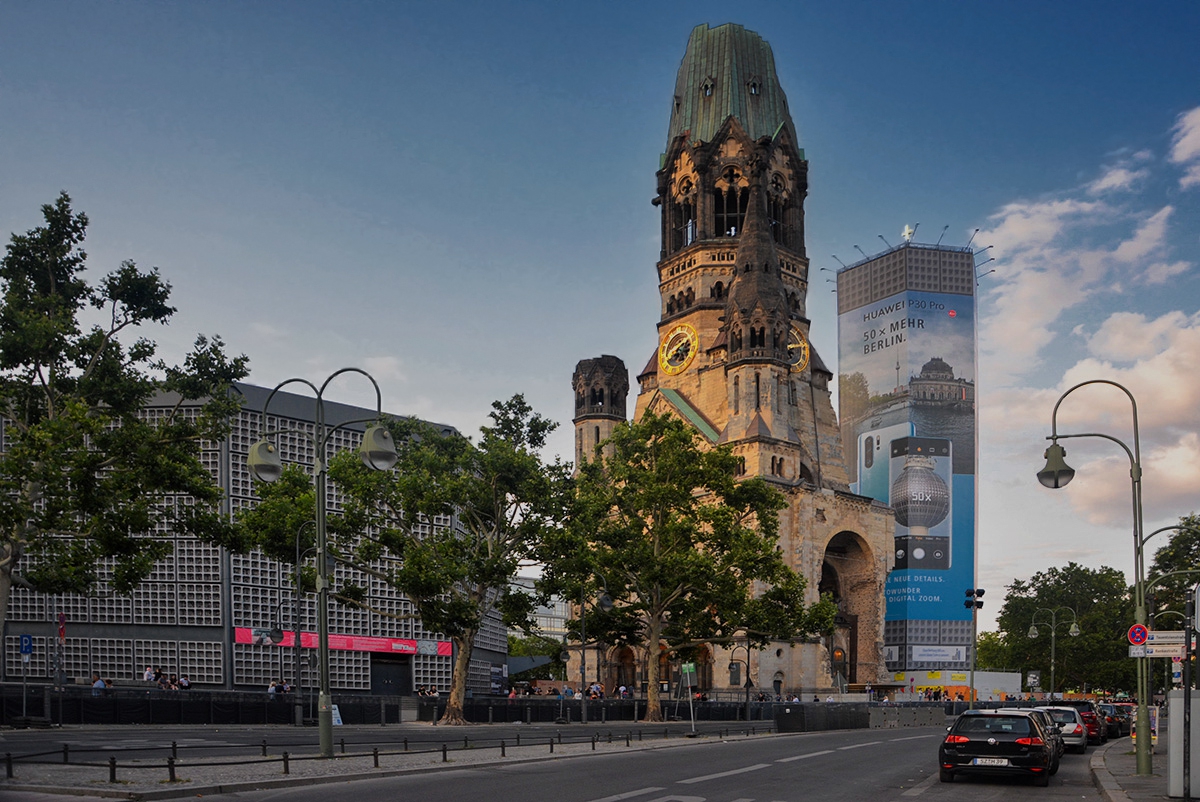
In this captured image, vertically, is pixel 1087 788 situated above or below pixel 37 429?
below

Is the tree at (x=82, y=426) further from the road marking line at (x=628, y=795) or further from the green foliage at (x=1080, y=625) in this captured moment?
the green foliage at (x=1080, y=625)

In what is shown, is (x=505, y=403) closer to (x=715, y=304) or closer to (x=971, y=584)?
(x=715, y=304)

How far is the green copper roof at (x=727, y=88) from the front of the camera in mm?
97688

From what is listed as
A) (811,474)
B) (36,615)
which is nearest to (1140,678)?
(36,615)

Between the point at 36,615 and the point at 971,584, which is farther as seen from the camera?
the point at 971,584

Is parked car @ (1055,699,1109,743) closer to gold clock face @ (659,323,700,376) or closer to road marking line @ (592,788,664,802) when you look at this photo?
road marking line @ (592,788,664,802)

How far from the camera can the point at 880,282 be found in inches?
4828

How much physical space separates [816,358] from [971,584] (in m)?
29.6

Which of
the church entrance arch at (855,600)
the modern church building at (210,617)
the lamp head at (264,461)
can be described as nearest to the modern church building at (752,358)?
the church entrance arch at (855,600)

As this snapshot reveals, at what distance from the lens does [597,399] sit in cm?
9431

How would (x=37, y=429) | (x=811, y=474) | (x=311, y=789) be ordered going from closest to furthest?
(x=311, y=789) → (x=37, y=429) → (x=811, y=474)

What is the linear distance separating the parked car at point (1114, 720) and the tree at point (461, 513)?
20.7 metres

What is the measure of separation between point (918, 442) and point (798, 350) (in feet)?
86.7

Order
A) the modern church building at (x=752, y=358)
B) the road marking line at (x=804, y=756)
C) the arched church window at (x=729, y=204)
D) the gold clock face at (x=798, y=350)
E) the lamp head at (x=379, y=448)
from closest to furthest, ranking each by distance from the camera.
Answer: the lamp head at (x=379, y=448)
the road marking line at (x=804, y=756)
the modern church building at (x=752, y=358)
the gold clock face at (x=798, y=350)
the arched church window at (x=729, y=204)
